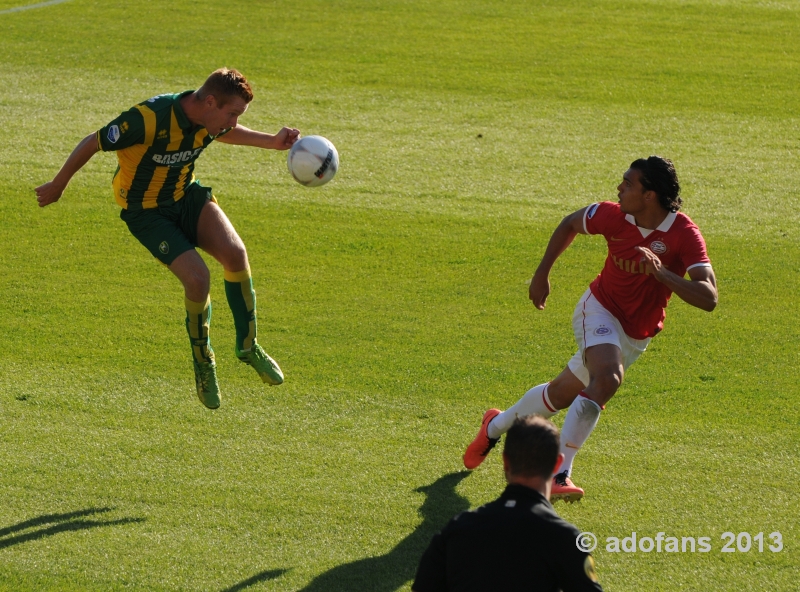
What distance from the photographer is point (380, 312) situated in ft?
29.5

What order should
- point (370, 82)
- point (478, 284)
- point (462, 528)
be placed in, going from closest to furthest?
1. point (462, 528)
2. point (478, 284)
3. point (370, 82)

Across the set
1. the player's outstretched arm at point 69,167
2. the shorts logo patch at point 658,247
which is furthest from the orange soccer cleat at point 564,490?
the player's outstretched arm at point 69,167

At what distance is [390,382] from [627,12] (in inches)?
522

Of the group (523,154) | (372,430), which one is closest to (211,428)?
(372,430)

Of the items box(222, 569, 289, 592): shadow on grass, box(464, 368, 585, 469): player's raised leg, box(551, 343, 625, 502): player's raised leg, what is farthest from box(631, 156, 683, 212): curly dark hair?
box(222, 569, 289, 592): shadow on grass

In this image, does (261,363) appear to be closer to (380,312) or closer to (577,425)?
(380,312)

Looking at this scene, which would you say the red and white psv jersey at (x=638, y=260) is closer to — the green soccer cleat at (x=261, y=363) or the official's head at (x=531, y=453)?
the green soccer cleat at (x=261, y=363)

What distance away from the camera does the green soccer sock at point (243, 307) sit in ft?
22.9

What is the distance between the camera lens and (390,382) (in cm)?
772

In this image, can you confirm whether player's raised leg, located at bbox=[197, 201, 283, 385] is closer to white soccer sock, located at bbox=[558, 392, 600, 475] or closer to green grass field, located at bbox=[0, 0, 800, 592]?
green grass field, located at bbox=[0, 0, 800, 592]

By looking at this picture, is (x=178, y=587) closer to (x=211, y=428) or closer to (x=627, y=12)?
(x=211, y=428)

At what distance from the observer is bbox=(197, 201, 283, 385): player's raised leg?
6891 mm

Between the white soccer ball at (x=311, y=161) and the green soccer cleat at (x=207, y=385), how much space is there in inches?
58.2

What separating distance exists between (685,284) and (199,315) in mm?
3248
